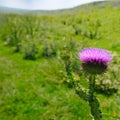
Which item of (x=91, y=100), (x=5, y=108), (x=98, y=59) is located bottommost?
(x=5, y=108)

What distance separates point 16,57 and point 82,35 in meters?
5.60

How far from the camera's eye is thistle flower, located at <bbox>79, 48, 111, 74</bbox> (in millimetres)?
3377

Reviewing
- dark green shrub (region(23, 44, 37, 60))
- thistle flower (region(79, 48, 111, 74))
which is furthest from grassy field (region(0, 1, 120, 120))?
thistle flower (region(79, 48, 111, 74))

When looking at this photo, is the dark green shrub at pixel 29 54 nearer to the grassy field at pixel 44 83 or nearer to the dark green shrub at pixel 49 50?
the grassy field at pixel 44 83

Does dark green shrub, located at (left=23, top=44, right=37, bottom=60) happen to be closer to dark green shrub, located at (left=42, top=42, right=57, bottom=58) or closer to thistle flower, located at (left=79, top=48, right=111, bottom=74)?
dark green shrub, located at (left=42, top=42, right=57, bottom=58)

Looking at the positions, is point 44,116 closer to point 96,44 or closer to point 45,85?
point 45,85

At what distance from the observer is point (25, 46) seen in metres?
14.1

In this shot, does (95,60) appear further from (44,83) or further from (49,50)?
(49,50)

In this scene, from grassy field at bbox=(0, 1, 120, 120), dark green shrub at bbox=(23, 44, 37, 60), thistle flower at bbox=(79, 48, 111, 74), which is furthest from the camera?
dark green shrub at bbox=(23, 44, 37, 60)

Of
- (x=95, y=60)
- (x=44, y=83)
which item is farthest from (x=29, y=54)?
(x=95, y=60)

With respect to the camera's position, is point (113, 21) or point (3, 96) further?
point (113, 21)

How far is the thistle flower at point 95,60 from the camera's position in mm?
3377

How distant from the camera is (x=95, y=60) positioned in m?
3.42

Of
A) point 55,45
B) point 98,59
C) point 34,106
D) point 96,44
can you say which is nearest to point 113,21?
point 96,44
